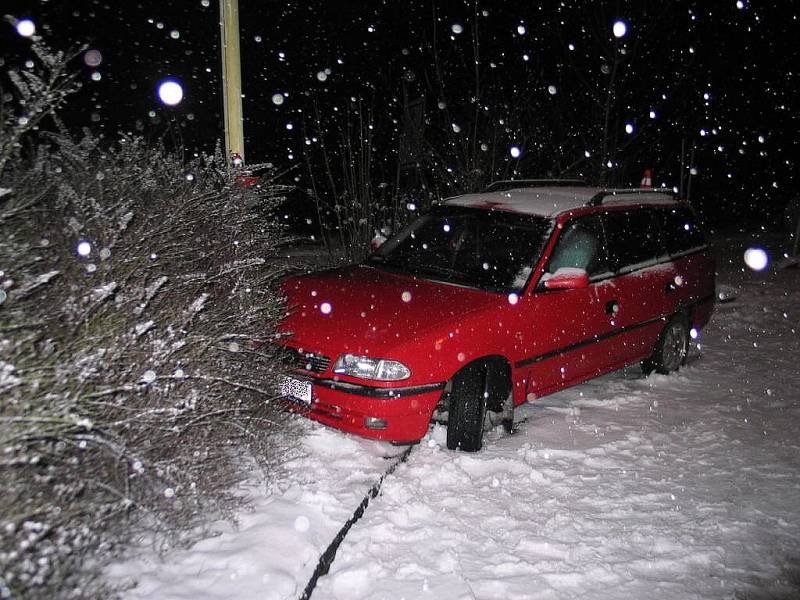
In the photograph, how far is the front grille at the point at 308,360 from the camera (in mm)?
4113

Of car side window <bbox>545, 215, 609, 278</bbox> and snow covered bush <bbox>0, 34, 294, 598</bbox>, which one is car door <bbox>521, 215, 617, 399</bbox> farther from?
snow covered bush <bbox>0, 34, 294, 598</bbox>

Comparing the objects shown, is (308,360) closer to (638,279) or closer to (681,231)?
(638,279)

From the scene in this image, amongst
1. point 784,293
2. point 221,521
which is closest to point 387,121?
point 784,293

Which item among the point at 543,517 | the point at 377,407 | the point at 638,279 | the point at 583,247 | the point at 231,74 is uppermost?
the point at 231,74

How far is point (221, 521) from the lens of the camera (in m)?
3.40

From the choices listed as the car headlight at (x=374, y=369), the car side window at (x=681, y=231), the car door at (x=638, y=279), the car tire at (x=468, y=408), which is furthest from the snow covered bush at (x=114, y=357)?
the car side window at (x=681, y=231)

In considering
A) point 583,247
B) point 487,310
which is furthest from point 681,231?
point 487,310

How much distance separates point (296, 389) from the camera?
4.20m

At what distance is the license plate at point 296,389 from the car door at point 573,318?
1.54 metres

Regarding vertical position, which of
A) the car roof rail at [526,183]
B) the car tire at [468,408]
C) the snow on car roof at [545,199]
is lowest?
the car tire at [468,408]

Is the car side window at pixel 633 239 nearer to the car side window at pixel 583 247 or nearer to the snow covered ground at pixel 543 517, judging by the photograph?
the car side window at pixel 583 247

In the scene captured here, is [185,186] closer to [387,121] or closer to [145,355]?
A: [145,355]

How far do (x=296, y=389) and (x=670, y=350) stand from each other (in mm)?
3966

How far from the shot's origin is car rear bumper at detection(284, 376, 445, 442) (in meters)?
3.95
